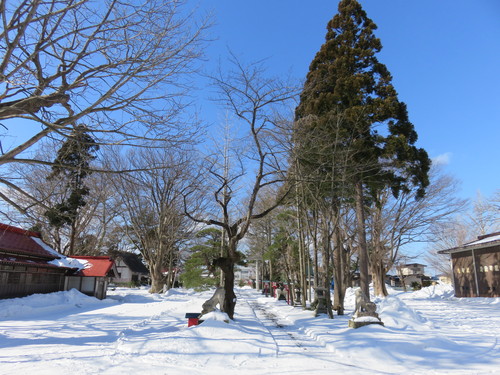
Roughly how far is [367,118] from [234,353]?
12770mm

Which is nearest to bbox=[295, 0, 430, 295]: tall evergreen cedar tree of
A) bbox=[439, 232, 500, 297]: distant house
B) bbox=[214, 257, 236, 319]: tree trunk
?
bbox=[214, 257, 236, 319]: tree trunk

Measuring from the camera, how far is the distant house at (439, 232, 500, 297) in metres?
21.1

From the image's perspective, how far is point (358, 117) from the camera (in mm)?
15469

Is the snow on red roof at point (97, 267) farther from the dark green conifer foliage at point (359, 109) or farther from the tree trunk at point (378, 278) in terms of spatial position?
the tree trunk at point (378, 278)

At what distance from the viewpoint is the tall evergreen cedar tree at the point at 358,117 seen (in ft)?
49.6

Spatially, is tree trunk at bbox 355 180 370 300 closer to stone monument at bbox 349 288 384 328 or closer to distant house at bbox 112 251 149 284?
stone monument at bbox 349 288 384 328

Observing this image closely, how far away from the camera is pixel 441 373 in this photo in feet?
18.2

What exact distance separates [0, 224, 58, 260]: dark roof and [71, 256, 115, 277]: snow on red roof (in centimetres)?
223

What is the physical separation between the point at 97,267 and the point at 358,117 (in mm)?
18890

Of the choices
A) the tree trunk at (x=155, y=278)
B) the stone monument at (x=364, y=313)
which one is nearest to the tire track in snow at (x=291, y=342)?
the stone monument at (x=364, y=313)

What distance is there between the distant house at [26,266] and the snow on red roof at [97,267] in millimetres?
1020

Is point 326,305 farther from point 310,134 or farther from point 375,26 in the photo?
point 375,26

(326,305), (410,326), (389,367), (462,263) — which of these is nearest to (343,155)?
(326,305)

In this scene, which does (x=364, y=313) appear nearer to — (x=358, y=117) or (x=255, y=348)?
(x=255, y=348)
